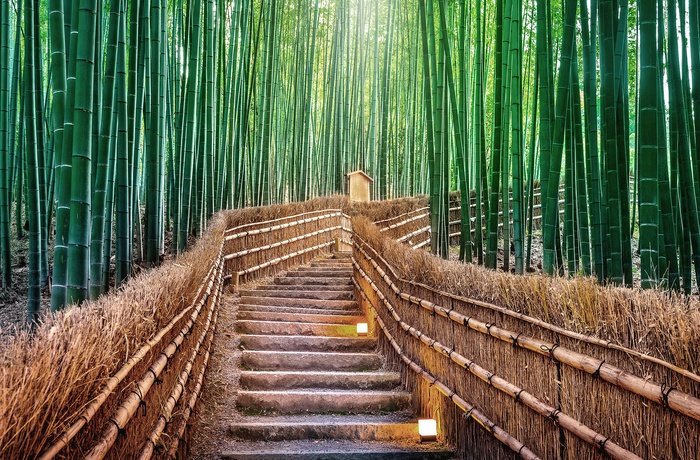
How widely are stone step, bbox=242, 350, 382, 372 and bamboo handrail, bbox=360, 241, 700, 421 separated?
1.54 metres

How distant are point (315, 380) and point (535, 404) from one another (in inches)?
79.2

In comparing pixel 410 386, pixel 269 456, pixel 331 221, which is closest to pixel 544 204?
pixel 410 386

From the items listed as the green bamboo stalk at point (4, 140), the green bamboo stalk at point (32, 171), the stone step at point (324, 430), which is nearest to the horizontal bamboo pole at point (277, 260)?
the green bamboo stalk at point (32, 171)

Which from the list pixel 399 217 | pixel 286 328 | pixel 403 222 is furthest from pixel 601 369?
pixel 403 222

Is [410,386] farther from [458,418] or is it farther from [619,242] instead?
[619,242]

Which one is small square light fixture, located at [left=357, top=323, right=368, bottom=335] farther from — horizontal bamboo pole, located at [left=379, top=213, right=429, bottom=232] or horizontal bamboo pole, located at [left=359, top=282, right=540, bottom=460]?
horizontal bamboo pole, located at [left=379, top=213, right=429, bottom=232]

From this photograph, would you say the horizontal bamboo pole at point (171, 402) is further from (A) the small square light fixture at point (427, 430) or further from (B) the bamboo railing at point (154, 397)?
(A) the small square light fixture at point (427, 430)

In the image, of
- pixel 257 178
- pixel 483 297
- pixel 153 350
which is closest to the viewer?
pixel 153 350

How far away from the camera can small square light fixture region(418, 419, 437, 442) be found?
3346 millimetres

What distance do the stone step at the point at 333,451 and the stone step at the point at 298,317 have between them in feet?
6.30

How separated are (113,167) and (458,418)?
2873 mm

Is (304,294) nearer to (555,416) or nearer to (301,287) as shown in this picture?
(301,287)

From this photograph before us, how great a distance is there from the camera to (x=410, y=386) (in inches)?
155

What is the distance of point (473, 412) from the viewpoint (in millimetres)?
2881
